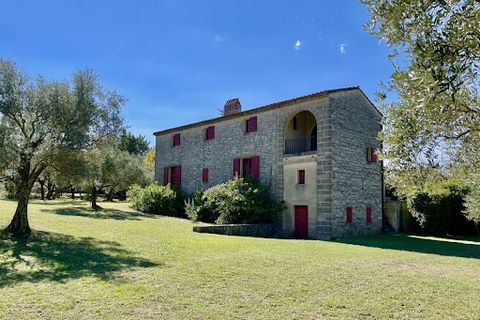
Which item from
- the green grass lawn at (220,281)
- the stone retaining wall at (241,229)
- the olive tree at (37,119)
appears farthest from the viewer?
the stone retaining wall at (241,229)

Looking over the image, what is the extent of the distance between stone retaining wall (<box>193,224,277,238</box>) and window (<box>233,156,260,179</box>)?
11.8 feet

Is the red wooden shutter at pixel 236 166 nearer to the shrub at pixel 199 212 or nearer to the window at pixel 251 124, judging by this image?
the window at pixel 251 124

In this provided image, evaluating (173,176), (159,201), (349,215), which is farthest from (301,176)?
(173,176)

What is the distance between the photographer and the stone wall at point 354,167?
19969mm

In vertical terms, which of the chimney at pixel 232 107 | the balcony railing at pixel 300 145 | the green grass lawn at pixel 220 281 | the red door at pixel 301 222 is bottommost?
the green grass lawn at pixel 220 281

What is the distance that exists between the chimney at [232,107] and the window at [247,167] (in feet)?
16.6

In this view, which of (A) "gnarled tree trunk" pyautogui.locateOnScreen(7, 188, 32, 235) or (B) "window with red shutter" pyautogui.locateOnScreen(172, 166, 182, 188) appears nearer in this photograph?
(A) "gnarled tree trunk" pyautogui.locateOnScreen(7, 188, 32, 235)

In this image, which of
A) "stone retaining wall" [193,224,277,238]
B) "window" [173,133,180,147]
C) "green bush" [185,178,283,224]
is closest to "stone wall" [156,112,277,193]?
"window" [173,133,180,147]

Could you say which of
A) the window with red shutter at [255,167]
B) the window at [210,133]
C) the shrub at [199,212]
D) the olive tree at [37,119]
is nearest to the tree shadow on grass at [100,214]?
the shrub at [199,212]

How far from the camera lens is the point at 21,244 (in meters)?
12.2

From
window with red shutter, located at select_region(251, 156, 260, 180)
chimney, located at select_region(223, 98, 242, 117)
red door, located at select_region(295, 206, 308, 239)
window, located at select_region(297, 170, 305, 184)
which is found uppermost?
chimney, located at select_region(223, 98, 242, 117)

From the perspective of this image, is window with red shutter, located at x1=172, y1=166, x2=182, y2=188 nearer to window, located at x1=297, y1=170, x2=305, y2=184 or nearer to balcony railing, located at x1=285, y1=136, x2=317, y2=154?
balcony railing, located at x1=285, y1=136, x2=317, y2=154

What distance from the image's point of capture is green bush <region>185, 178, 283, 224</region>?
808 inches

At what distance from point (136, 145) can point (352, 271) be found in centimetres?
5703
